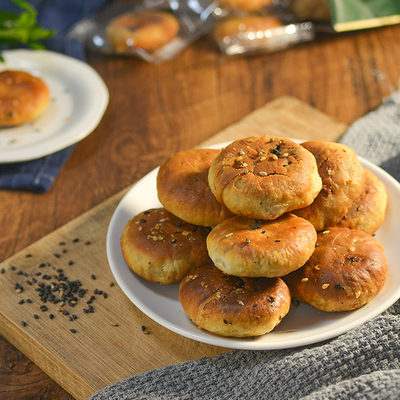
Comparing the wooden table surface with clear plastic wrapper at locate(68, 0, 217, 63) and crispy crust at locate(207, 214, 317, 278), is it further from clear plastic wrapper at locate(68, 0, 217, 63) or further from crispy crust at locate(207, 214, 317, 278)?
crispy crust at locate(207, 214, 317, 278)

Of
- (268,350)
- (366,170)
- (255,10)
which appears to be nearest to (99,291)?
(268,350)

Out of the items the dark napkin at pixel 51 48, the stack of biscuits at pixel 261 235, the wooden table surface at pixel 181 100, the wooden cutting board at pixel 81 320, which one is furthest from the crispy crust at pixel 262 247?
the dark napkin at pixel 51 48

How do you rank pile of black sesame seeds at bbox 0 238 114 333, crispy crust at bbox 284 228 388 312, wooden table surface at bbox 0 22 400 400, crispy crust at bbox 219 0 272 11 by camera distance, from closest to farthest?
crispy crust at bbox 284 228 388 312 → pile of black sesame seeds at bbox 0 238 114 333 → wooden table surface at bbox 0 22 400 400 → crispy crust at bbox 219 0 272 11

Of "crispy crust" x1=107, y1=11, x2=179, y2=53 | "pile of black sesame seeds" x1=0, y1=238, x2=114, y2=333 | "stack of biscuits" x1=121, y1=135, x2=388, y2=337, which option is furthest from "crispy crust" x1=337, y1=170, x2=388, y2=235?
"crispy crust" x1=107, y1=11, x2=179, y2=53

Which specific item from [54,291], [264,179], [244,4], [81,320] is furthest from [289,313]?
[244,4]

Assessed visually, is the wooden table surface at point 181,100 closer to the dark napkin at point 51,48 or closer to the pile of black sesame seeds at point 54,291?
the dark napkin at point 51,48

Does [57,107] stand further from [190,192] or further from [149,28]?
[190,192]

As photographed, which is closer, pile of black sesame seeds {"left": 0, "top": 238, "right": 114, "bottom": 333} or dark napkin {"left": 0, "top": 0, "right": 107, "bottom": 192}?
pile of black sesame seeds {"left": 0, "top": 238, "right": 114, "bottom": 333}

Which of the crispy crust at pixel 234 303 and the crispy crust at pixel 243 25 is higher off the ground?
the crispy crust at pixel 243 25
